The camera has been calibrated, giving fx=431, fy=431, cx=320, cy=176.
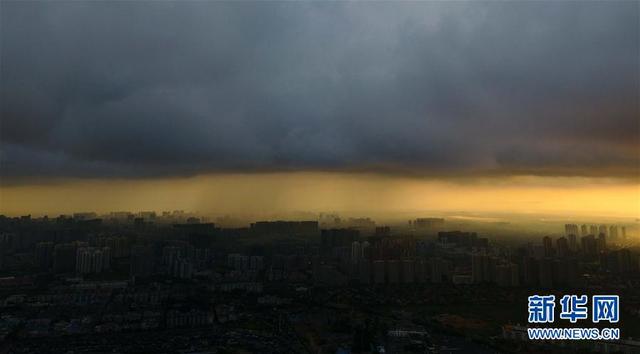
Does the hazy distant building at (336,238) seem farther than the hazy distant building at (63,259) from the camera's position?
Yes

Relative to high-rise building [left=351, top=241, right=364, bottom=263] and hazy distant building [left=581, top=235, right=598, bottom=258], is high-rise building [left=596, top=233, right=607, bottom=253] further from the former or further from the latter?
high-rise building [left=351, top=241, right=364, bottom=263]

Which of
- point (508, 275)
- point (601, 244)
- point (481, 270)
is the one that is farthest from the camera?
point (601, 244)

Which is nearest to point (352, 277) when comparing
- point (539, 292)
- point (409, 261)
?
point (409, 261)

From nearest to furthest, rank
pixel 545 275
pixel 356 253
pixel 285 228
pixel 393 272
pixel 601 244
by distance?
pixel 545 275
pixel 393 272
pixel 356 253
pixel 601 244
pixel 285 228

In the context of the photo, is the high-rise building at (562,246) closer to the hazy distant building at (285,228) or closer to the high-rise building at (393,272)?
the high-rise building at (393,272)

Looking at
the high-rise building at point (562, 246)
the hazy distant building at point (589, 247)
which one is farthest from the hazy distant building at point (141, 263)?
the hazy distant building at point (589, 247)

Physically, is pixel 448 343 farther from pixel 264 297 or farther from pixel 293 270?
pixel 293 270

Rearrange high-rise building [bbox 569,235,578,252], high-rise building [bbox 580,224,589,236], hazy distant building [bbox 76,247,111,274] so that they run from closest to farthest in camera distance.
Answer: hazy distant building [bbox 76,247,111,274]
high-rise building [bbox 569,235,578,252]
high-rise building [bbox 580,224,589,236]

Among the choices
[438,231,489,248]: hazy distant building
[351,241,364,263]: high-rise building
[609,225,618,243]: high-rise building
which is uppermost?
[609,225,618,243]: high-rise building

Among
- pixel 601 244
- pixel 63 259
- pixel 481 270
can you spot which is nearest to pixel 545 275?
pixel 481 270

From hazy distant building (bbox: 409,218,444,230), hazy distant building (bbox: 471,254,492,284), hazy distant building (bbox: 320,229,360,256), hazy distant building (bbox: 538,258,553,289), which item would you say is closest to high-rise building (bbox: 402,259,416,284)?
hazy distant building (bbox: 471,254,492,284)

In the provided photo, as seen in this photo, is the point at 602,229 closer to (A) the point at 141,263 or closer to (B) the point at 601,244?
(B) the point at 601,244
